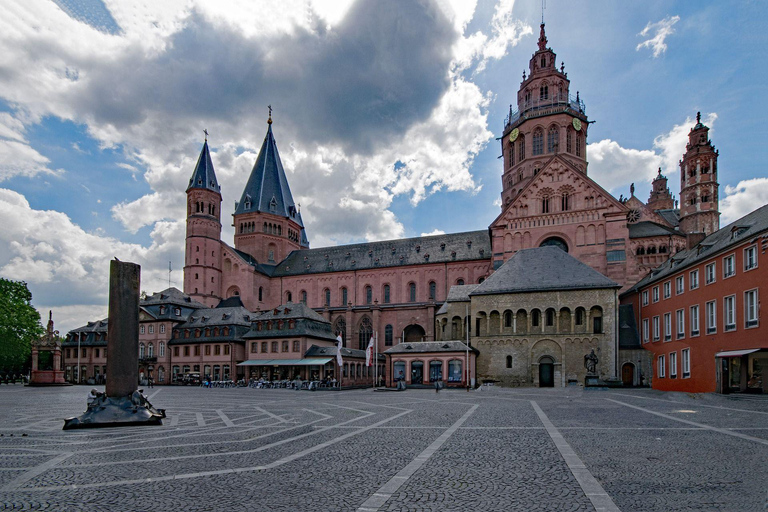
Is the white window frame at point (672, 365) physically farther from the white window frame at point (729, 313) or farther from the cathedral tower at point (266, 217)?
the cathedral tower at point (266, 217)

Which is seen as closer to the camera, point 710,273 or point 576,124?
point 710,273

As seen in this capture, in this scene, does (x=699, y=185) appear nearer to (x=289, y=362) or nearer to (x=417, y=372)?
(x=417, y=372)

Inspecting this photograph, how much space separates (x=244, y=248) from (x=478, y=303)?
45.5 metres

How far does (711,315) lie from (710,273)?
Result: 8.71 feet

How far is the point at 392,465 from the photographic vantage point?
10555mm

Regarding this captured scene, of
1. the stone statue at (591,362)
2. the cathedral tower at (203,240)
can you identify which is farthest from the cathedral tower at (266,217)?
the stone statue at (591,362)

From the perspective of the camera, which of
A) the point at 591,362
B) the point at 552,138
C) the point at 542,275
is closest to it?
the point at 591,362

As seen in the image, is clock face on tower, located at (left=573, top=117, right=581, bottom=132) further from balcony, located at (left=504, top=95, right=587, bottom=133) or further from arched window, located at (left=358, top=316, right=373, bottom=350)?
arched window, located at (left=358, top=316, right=373, bottom=350)

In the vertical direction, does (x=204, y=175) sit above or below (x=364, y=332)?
above

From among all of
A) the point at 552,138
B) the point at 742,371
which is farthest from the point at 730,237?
the point at 552,138

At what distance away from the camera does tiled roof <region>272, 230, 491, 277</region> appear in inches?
2788

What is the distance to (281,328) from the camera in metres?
61.5

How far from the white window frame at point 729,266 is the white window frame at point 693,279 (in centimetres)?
366

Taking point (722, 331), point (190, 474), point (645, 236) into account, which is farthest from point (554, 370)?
point (190, 474)
